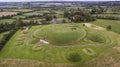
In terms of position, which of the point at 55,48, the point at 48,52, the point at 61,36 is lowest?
the point at 48,52

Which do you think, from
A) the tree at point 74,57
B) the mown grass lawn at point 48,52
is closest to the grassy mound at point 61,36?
the mown grass lawn at point 48,52

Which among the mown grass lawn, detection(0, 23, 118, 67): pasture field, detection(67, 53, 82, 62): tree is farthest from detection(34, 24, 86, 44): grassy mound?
detection(67, 53, 82, 62): tree

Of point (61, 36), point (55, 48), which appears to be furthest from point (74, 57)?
point (61, 36)

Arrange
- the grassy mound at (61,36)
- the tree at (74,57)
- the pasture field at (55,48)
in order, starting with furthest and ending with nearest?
the grassy mound at (61,36) < the pasture field at (55,48) < the tree at (74,57)

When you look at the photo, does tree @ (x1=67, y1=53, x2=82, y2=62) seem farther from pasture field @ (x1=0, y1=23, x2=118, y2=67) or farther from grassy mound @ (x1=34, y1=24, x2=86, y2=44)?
grassy mound @ (x1=34, y1=24, x2=86, y2=44)

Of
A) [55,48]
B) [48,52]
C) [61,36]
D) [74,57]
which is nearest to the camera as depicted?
[74,57]

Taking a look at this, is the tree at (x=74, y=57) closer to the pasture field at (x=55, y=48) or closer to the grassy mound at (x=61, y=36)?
the pasture field at (x=55, y=48)

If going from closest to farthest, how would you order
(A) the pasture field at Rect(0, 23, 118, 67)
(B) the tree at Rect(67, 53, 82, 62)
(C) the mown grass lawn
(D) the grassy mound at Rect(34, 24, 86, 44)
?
(B) the tree at Rect(67, 53, 82, 62) < (C) the mown grass lawn < (A) the pasture field at Rect(0, 23, 118, 67) < (D) the grassy mound at Rect(34, 24, 86, 44)

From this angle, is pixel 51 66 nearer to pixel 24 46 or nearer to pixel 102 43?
pixel 24 46

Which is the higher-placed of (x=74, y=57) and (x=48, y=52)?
(x=74, y=57)

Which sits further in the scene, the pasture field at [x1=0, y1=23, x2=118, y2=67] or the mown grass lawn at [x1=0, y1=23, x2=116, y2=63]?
the pasture field at [x1=0, y1=23, x2=118, y2=67]

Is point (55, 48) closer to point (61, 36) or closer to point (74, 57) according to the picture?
point (61, 36)
